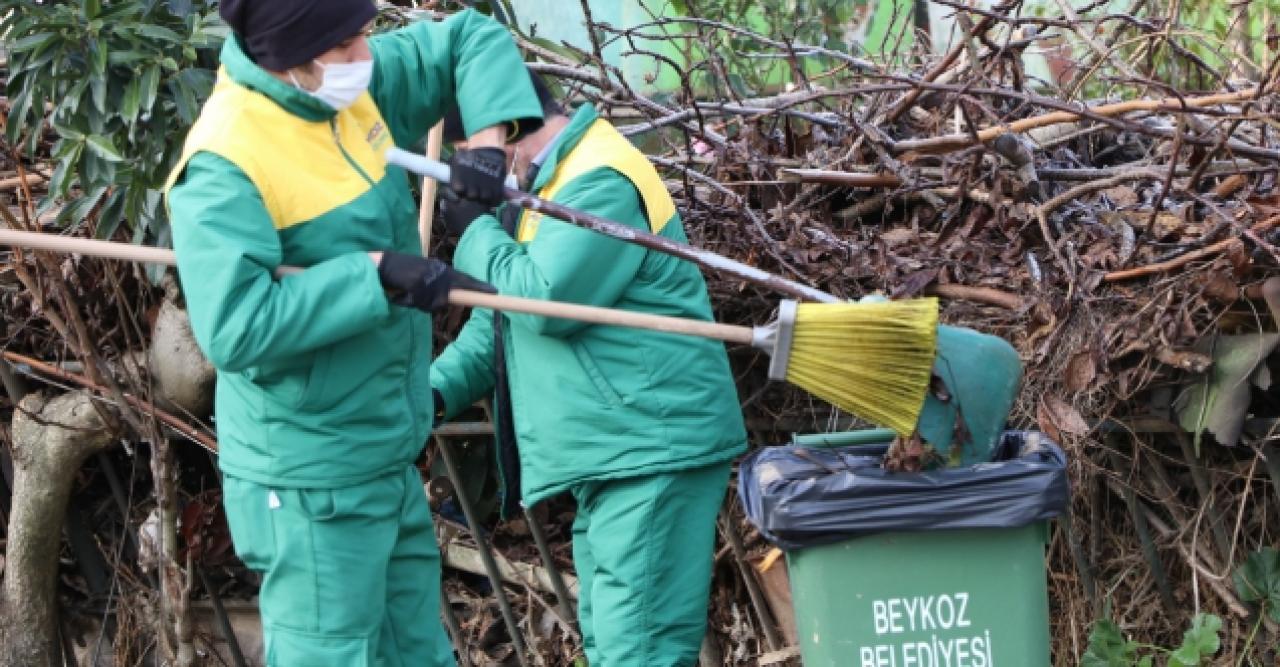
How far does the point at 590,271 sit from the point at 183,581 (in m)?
2.15

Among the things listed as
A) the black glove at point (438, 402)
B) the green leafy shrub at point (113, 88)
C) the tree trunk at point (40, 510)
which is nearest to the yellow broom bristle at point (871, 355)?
the black glove at point (438, 402)

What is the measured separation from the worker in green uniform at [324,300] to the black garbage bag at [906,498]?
0.82 meters

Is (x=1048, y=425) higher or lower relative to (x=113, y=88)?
lower

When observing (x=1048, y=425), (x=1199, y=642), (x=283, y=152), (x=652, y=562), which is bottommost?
(x=1199, y=642)

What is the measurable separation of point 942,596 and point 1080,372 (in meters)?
0.81

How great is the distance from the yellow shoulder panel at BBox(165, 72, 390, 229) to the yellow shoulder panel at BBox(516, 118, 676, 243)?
430 mm

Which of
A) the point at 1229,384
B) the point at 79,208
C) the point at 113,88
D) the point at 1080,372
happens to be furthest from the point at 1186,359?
the point at 79,208

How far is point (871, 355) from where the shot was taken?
3.60 m

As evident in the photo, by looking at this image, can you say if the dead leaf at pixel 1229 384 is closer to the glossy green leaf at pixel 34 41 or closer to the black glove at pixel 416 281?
the black glove at pixel 416 281

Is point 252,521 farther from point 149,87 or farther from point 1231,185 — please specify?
point 1231,185

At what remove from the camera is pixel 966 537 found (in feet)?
11.9

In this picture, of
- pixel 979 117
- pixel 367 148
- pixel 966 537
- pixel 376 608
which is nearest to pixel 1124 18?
pixel 979 117

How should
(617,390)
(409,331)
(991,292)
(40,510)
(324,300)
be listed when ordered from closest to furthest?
(324,300), (409,331), (617,390), (991,292), (40,510)

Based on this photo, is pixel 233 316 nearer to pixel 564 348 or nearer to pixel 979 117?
pixel 564 348
